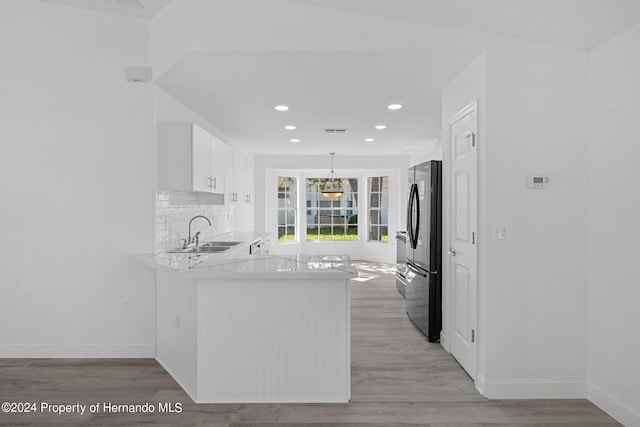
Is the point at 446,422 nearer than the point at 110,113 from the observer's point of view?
Yes

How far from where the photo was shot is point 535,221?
2.80 meters

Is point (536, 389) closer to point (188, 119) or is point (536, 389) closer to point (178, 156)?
point (178, 156)

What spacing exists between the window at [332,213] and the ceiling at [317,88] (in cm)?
344

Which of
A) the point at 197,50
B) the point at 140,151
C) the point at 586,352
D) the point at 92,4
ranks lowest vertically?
the point at 586,352

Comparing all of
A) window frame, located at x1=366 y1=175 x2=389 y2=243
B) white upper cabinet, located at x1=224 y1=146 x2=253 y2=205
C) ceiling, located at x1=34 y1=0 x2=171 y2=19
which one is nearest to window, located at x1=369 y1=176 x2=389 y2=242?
window frame, located at x1=366 y1=175 x2=389 y2=243

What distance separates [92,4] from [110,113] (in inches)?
35.1

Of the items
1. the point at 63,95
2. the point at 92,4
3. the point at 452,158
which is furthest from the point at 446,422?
the point at 92,4

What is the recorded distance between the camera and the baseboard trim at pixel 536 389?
2785mm

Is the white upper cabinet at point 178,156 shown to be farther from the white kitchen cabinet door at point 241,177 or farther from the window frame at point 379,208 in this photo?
the window frame at point 379,208

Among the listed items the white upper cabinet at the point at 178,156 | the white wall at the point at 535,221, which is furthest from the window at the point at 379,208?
the white wall at the point at 535,221

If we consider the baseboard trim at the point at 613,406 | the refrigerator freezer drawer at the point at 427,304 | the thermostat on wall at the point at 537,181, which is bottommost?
the baseboard trim at the point at 613,406

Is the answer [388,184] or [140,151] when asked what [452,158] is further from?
[388,184]

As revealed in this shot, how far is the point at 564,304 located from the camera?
279 cm

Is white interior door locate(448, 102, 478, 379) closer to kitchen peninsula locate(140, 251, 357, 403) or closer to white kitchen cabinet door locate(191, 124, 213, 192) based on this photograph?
kitchen peninsula locate(140, 251, 357, 403)
